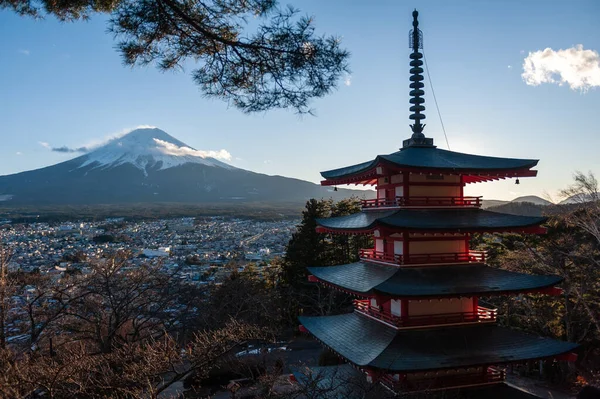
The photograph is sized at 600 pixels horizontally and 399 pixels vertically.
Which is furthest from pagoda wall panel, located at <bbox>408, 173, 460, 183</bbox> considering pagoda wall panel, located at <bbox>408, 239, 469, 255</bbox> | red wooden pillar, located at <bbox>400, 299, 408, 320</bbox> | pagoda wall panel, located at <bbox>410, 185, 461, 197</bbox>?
red wooden pillar, located at <bbox>400, 299, 408, 320</bbox>

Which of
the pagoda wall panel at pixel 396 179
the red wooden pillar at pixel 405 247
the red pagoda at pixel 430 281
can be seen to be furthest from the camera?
the pagoda wall panel at pixel 396 179

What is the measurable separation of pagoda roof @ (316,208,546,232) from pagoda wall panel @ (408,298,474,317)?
5.72 feet

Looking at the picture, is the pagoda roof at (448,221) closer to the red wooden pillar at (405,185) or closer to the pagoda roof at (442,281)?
the red wooden pillar at (405,185)

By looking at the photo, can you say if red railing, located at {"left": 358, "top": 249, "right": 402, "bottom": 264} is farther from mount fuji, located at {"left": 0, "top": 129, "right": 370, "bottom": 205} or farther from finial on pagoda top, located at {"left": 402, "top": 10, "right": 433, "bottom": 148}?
mount fuji, located at {"left": 0, "top": 129, "right": 370, "bottom": 205}

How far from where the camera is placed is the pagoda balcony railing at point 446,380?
969 cm

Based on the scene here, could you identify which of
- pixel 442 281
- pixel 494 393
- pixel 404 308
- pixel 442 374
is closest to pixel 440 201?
pixel 442 281

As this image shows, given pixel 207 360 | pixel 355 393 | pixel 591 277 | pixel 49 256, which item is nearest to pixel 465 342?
pixel 355 393

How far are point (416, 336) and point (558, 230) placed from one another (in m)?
17.4

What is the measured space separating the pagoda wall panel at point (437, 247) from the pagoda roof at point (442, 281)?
38cm

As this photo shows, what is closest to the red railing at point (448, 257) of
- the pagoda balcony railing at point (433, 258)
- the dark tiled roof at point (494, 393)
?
the pagoda balcony railing at point (433, 258)

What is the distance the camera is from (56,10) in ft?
20.1

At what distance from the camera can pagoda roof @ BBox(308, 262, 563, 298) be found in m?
9.72

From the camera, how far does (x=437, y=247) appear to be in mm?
10992

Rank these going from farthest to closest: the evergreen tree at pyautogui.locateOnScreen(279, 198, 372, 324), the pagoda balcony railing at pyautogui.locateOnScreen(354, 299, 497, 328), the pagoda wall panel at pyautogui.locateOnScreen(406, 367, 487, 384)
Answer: the evergreen tree at pyautogui.locateOnScreen(279, 198, 372, 324) < the pagoda balcony railing at pyautogui.locateOnScreen(354, 299, 497, 328) < the pagoda wall panel at pyautogui.locateOnScreen(406, 367, 487, 384)
